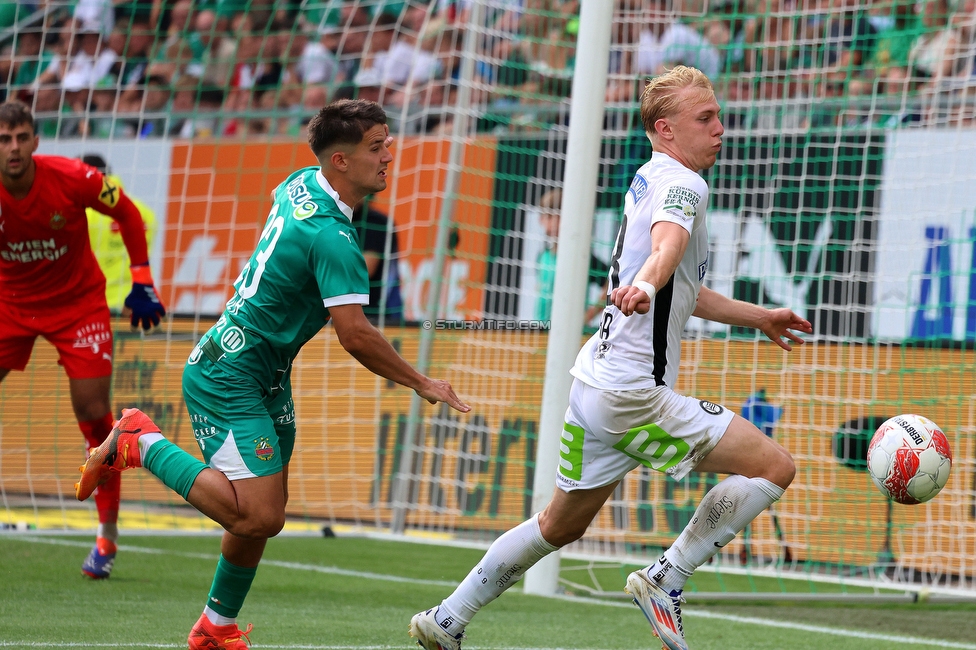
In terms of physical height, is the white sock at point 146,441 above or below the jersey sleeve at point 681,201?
below

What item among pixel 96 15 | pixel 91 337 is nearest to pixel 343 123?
pixel 91 337

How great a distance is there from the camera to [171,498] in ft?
33.6

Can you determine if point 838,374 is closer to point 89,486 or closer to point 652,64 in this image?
point 652,64

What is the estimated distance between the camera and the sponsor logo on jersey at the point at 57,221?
241 inches

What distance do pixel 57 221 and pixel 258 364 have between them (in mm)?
2434

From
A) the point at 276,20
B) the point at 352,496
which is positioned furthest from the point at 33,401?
the point at 276,20

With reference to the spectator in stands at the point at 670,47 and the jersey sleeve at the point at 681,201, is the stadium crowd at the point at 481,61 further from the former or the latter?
the jersey sleeve at the point at 681,201

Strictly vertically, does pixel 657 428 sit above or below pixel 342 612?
above

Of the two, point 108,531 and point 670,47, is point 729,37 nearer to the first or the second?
point 670,47

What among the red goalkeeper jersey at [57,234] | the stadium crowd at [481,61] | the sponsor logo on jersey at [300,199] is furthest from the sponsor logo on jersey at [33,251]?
the stadium crowd at [481,61]

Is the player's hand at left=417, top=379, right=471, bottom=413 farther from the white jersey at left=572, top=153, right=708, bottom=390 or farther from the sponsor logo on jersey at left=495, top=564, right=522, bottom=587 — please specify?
the sponsor logo on jersey at left=495, top=564, right=522, bottom=587

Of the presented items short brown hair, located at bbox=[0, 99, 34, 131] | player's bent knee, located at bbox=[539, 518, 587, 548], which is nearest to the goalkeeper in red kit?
short brown hair, located at bbox=[0, 99, 34, 131]

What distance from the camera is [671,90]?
4.10m

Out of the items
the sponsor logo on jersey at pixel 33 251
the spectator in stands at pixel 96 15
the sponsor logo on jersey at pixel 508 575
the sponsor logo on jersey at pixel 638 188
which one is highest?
the spectator in stands at pixel 96 15
